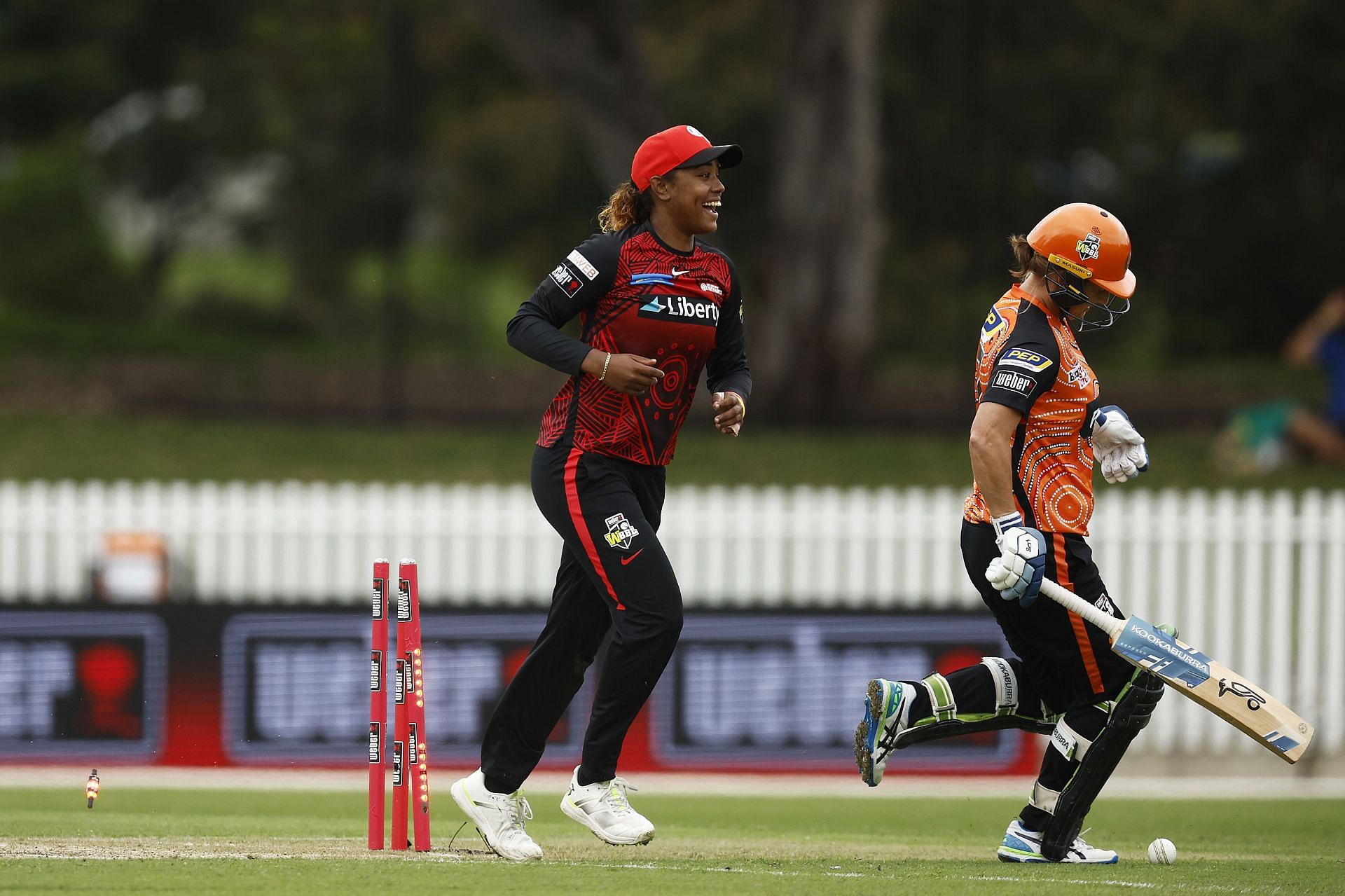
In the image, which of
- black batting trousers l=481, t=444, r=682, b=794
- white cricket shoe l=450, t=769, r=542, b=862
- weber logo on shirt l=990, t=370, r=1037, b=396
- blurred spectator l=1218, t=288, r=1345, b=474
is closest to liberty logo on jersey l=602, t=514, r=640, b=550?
black batting trousers l=481, t=444, r=682, b=794

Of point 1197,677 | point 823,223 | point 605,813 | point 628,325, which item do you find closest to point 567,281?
point 628,325

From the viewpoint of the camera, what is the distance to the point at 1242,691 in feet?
18.8

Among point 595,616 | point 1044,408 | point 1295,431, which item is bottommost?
point 595,616

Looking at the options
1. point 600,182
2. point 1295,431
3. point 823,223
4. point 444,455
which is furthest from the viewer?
point 600,182

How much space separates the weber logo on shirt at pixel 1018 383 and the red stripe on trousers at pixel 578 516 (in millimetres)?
1285

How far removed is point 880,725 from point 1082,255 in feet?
5.22

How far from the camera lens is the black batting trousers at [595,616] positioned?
5688 mm

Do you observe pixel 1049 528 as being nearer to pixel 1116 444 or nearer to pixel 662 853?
pixel 1116 444

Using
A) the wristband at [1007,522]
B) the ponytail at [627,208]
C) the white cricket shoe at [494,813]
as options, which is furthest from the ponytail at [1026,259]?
the white cricket shoe at [494,813]

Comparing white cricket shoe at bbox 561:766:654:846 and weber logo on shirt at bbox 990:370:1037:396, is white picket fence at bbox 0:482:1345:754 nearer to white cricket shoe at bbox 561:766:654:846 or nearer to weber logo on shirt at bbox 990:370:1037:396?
white cricket shoe at bbox 561:766:654:846

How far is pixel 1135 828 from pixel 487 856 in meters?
3.29

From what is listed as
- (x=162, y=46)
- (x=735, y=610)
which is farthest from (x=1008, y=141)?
(x=735, y=610)

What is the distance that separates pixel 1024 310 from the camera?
5895 mm

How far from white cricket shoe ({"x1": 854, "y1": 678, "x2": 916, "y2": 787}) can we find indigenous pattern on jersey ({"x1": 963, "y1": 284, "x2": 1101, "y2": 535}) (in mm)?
631
